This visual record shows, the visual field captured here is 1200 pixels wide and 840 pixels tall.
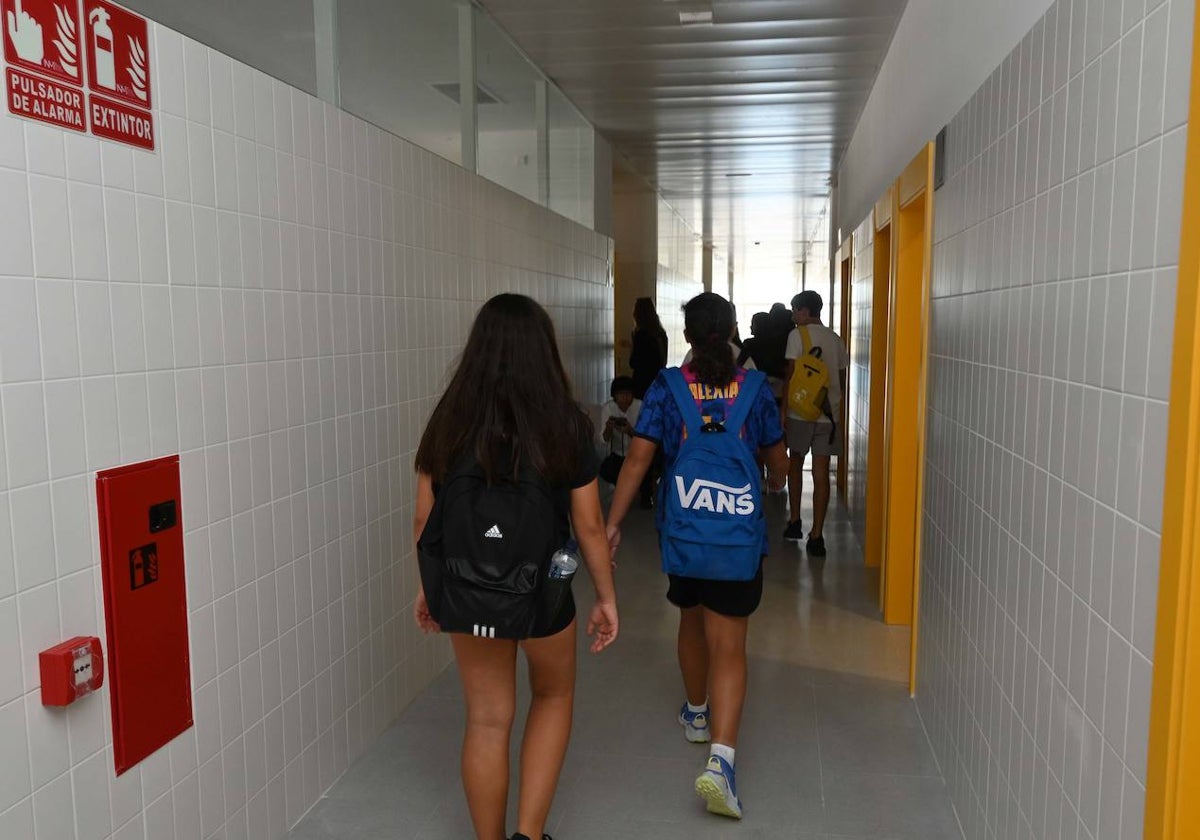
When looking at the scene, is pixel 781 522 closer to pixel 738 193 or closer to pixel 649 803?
pixel 649 803

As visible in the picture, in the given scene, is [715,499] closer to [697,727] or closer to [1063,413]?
[697,727]

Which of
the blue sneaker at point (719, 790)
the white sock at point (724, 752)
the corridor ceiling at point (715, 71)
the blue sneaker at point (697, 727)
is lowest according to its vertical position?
the blue sneaker at point (697, 727)

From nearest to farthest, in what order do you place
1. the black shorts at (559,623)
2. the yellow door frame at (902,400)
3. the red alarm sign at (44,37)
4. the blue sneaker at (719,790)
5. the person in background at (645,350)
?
the red alarm sign at (44,37), the black shorts at (559,623), the blue sneaker at (719,790), the yellow door frame at (902,400), the person in background at (645,350)

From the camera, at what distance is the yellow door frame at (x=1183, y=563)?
142 cm

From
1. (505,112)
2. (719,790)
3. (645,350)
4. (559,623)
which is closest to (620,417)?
(645,350)

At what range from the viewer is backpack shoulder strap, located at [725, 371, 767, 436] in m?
3.08

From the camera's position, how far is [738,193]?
13.3 m

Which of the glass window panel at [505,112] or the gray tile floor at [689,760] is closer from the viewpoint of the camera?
the gray tile floor at [689,760]

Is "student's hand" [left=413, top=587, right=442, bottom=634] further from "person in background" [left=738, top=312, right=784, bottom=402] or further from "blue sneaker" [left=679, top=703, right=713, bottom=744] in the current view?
"person in background" [left=738, top=312, right=784, bottom=402]

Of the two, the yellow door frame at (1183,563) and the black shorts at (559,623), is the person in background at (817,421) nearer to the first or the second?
the black shorts at (559,623)

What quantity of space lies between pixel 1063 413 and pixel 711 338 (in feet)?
4.22

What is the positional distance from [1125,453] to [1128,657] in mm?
332

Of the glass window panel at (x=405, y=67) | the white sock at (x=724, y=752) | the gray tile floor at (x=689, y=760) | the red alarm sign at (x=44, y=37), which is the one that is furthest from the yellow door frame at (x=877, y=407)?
the red alarm sign at (x=44, y=37)

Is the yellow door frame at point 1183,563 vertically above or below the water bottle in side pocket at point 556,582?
above
